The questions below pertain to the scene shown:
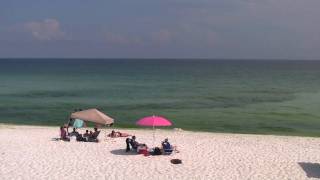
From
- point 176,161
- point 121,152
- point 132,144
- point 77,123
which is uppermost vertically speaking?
point 77,123

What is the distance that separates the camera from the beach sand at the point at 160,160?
17422 mm

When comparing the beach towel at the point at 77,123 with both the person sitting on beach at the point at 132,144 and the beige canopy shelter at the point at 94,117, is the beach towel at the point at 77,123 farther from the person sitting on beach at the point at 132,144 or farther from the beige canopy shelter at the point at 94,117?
the person sitting on beach at the point at 132,144

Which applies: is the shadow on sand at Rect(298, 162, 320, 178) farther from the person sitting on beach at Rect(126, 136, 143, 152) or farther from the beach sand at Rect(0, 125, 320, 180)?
the person sitting on beach at Rect(126, 136, 143, 152)

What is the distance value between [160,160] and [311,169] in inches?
242

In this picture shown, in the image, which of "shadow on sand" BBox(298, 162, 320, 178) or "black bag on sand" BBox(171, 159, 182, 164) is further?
"black bag on sand" BBox(171, 159, 182, 164)

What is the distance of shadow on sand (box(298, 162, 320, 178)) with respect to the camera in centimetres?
1775

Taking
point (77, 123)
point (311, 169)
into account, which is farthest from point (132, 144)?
point (311, 169)

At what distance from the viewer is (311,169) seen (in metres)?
18.7

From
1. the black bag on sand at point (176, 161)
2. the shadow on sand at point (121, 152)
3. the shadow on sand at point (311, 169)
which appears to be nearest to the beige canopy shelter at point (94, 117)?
the shadow on sand at point (121, 152)

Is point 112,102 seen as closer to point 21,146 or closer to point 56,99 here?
point 56,99

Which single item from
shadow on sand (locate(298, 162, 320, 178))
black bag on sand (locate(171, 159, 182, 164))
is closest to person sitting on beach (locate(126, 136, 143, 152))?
black bag on sand (locate(171, 159, 182, 164))

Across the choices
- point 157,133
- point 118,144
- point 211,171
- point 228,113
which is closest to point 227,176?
point 211,171

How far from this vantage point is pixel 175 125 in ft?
119

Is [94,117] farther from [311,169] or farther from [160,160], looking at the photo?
[311,169]
